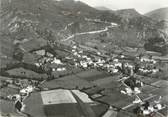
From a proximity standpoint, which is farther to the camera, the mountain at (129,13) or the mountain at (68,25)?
the mountain at (129,13)

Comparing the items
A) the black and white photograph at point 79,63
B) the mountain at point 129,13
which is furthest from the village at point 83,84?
the mountain at point 129,13

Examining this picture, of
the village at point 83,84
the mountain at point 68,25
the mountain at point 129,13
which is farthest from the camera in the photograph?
the mountain at point 129,13

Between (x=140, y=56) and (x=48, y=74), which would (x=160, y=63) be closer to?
(x=140, y=56)

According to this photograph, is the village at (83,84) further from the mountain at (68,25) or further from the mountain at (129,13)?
the mountain at (129,13)

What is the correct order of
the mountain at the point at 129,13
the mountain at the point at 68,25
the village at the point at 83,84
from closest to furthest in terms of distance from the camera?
the village at the point at 83,84 → the mountain at the point at 68,25 → the mountain at the point at 129,13

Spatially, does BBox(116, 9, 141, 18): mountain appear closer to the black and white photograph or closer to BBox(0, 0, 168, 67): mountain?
BBox(0, 0, 168, 67): mountain

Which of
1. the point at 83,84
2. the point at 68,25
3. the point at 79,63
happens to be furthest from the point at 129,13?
the point at 83,84

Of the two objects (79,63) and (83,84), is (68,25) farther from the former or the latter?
(83,84)

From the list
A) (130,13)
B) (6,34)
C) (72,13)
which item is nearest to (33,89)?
(6,34)
